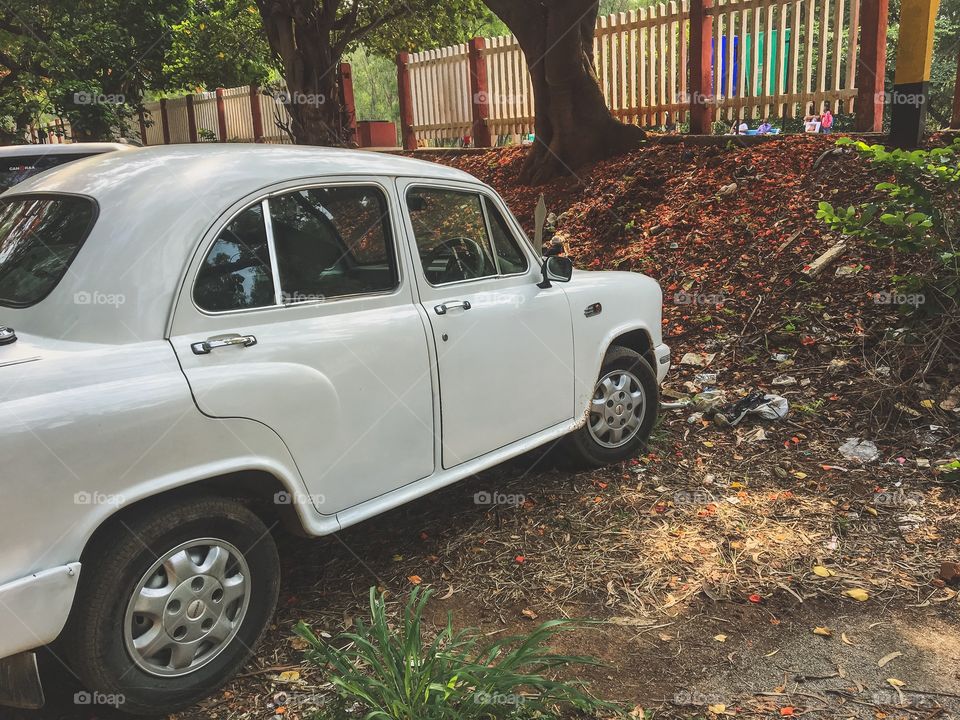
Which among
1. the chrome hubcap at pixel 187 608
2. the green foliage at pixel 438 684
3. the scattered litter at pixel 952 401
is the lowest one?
the scattered litter at pixel 952 401

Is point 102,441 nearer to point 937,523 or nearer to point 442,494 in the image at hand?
point 442,494

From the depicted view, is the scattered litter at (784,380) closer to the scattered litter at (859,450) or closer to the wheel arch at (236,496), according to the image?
the scattered litter at (859,450)

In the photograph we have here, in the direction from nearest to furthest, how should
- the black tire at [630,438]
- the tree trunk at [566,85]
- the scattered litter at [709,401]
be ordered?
1. the black tire at [630,438]
2. the scattered litter at [709,401]
3. the tree trunk at [566,85]

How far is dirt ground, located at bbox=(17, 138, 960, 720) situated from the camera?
3.21 m

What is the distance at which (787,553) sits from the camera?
13.8 ft

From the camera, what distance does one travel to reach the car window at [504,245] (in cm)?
439

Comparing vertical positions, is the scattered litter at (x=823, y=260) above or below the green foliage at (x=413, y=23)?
below

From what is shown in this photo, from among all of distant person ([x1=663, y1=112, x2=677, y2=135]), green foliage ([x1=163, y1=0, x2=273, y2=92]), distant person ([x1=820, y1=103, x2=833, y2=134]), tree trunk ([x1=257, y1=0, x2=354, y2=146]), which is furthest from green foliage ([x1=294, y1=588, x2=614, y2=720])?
green foliage ([x1=163, y1=0, x2=273, y2=92])

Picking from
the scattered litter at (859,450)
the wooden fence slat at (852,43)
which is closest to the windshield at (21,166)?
the scattered litter at (859,450)

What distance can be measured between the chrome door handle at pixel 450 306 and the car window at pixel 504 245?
0.48 m

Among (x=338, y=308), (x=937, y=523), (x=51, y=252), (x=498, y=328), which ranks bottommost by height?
(x=937, y=523)

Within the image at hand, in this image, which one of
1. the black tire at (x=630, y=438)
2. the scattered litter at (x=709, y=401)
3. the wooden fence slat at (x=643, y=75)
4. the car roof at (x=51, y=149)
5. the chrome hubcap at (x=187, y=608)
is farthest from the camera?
the wooden fence slat at (x=643, y=75)

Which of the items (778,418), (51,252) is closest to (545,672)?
(51,252)

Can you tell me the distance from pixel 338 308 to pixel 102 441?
1.16m
